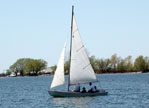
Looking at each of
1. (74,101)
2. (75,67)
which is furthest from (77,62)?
(74,101)

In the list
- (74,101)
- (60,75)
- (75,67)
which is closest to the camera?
(74,101)

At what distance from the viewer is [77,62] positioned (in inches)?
2007

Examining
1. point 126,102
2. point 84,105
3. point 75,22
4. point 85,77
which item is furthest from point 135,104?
point 75,22

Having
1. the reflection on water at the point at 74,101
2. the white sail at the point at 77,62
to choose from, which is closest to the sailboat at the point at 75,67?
the white sail at the point at 77,62

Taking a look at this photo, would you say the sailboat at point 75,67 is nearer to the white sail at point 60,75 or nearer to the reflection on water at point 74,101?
the white sail at point 60,75

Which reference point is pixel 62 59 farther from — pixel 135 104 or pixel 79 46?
pixel 135 104

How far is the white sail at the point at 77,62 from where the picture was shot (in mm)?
50562

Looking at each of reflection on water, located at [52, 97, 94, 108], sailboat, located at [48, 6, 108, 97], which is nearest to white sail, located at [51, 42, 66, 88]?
sailboat, located at [48, 6, 108, 97]

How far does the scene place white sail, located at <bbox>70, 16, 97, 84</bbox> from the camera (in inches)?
1991

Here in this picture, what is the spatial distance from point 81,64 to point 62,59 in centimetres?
247

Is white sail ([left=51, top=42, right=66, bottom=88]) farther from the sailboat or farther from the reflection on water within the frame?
the reflection on water

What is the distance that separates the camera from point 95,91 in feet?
167

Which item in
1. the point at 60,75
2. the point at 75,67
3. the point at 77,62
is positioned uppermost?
the point at 77,62

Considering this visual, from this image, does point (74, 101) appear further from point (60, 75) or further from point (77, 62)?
point (77, 62)
